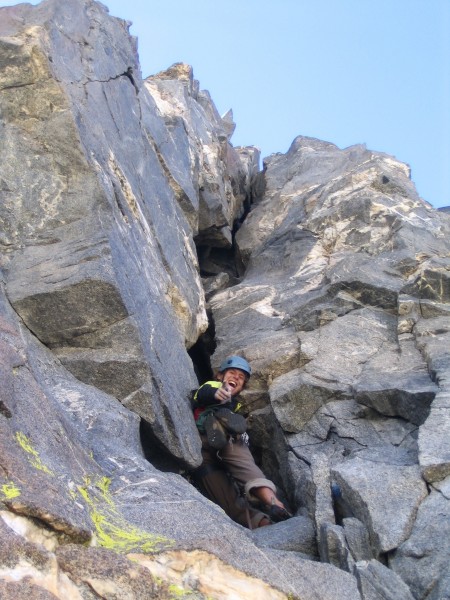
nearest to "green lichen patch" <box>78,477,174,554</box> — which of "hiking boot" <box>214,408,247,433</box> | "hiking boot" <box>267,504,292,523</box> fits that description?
"hiking boot" <box>267,504,292,523</box>

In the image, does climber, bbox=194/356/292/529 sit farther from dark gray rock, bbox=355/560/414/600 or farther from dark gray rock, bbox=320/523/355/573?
dark gray rock, bbox=355/560/414/600

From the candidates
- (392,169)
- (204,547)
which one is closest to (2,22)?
(204,547)

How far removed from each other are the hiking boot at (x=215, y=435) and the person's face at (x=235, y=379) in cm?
179

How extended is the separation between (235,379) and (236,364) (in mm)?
262

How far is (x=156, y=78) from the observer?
2116 centimetres

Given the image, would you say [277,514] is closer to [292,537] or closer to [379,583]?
[292,537]

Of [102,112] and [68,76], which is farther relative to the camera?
[102,112]

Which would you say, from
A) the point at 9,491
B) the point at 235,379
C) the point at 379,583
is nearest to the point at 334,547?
the point at 379,583

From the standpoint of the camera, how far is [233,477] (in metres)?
10.8

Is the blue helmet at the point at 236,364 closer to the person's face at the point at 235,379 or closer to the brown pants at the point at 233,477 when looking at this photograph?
the person's face at the point at 235,379

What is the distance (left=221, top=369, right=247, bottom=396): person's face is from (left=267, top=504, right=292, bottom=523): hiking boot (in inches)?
111

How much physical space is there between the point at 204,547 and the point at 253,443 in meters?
7.24

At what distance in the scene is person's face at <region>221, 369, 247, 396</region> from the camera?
12.5 meters

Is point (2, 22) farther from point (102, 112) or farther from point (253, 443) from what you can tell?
point (253, 443)
